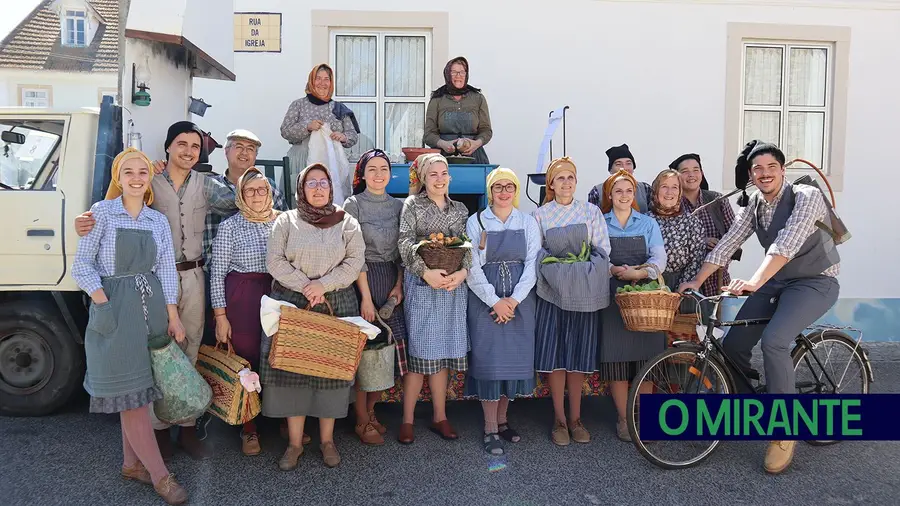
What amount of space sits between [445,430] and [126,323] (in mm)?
2000

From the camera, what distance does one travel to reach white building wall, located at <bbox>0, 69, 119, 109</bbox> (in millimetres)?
4395

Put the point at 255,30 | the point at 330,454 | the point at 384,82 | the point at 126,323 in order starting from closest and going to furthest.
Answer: the point at 126,323, the point at 330,454, the point at 255,30, the point at 384,82

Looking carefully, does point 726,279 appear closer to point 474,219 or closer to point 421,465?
point 474,219

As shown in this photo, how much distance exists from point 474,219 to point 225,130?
3.66 m

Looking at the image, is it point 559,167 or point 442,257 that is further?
point 559,167

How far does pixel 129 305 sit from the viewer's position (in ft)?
11.1

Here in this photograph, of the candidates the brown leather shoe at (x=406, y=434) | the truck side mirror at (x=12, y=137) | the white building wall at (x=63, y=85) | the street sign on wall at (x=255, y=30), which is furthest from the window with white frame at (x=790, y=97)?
the truck side mirror at (x=12, y=137)

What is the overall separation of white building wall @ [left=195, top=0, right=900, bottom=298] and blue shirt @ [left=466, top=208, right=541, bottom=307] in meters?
2.86

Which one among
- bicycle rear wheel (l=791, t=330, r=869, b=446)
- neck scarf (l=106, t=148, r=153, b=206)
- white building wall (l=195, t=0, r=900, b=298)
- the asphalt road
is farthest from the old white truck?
bicycle rear wheel (l=791, t=330, r=869, b=446)

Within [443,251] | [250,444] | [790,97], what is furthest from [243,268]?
[790,97]

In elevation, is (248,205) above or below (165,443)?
above

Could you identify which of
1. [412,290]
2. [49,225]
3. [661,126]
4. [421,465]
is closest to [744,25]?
[661,126]

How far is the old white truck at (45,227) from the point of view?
4262 mm

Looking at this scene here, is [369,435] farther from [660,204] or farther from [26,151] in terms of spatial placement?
[26,151]
